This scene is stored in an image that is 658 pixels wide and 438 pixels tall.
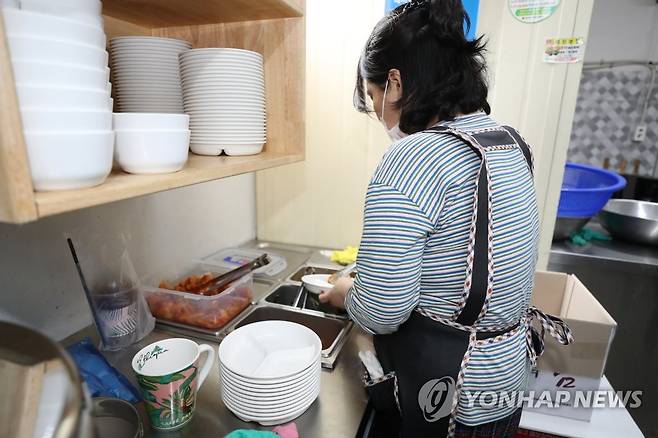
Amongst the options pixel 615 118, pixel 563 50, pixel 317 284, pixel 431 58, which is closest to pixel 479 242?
pixel 431 58

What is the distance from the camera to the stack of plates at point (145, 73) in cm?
79

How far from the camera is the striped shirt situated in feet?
2.22

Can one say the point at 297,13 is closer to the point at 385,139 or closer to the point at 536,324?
the point at 385,139

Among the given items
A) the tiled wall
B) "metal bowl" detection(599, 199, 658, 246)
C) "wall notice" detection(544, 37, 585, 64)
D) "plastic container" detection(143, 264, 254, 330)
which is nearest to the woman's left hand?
"plastic container" detection(143, 264, 254, 330)

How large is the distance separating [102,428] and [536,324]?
3.22 ft

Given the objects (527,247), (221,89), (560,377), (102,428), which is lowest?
(560,377)

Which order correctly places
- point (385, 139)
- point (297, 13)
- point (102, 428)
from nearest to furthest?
point (102, 428) < point (297, 13) < point (385, 139)

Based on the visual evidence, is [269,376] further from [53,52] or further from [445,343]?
[53,52]

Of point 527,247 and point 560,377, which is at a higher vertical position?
point 527,247

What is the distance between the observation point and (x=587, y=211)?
1.77 meters

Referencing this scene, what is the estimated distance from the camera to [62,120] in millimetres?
406

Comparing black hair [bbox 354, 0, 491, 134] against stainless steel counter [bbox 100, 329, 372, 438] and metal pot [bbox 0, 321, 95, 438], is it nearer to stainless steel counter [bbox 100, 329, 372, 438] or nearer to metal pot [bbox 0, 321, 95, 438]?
stainless steel counter [bbox 100, 329, 372, 438]

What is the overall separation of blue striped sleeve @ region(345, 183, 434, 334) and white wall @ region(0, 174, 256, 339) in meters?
0.73

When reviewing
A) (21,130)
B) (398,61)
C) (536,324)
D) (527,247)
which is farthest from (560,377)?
(21,130)
